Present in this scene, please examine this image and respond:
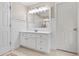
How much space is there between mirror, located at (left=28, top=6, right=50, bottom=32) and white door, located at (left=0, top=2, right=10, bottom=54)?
0.93 metres

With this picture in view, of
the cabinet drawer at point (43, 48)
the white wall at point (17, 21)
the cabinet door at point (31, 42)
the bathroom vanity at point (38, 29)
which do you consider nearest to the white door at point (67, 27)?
the bathroom vanity at point (38, 29)

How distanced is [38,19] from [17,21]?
0.86 meters

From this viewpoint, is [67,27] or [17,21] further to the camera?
[17,21]

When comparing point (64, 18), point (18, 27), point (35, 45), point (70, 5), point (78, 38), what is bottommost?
point (35, 45)

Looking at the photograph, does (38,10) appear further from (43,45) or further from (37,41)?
(43,45)

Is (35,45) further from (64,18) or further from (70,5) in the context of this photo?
(70,5)

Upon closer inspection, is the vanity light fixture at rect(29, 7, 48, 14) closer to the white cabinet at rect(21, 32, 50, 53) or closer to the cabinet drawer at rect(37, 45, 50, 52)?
the white cabinet at rect(21, 32, 50, 53)

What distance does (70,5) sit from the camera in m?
2.73

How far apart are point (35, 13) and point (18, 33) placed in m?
1.07

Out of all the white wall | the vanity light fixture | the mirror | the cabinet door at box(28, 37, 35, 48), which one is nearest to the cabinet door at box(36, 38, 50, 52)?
the cabinet door at box(28, 37, 35, 48)

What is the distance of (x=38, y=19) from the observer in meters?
3.24

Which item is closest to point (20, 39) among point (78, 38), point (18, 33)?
point (18, 33)

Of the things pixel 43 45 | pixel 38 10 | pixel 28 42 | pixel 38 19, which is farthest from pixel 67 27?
pixel 28 42

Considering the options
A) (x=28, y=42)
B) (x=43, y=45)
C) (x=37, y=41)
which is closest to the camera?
(x=43, y=45)
